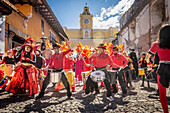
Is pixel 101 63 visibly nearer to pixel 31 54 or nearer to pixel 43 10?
pixel 31 54

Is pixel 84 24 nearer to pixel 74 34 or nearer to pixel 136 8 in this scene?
pixel 74 34

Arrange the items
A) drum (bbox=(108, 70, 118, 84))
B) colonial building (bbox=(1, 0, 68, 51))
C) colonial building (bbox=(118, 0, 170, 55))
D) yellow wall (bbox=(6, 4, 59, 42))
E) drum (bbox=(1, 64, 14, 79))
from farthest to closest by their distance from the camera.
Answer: colonial building (bbox=(118, 0, 170, 55)), yellow wall (bbox=(6, 4, 59, 42)), colonial building (bbox=(1, 0, 68, 51)), drum (bbox=(1, 64, 14, 79)), drum (bbox=(108, 70, 118, 84))

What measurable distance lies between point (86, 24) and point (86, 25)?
476 millimetres

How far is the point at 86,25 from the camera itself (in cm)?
5291

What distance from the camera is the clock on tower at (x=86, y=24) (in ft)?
172

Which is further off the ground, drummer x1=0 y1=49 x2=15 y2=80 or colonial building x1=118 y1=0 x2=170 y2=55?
colonial building x1=118 y1=0 x2=170 y2=55

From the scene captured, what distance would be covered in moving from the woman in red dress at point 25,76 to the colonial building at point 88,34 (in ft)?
153

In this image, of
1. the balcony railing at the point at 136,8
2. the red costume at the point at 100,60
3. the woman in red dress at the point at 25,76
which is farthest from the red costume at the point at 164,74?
the balcony railing at the point at 136,8

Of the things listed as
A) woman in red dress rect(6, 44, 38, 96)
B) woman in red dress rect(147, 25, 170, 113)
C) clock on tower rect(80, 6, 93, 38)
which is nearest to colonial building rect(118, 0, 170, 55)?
woman in red dress rect(147, 25, 170, 113)

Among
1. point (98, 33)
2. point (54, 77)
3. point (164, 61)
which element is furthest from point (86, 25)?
point (164, 61)

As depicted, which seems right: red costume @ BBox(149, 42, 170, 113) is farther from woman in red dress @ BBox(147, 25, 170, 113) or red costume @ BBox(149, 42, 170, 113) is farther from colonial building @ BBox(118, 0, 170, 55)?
colonial building @ BBox(118, 0, 170, 55)

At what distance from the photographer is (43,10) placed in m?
13.3

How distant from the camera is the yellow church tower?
2058 inches

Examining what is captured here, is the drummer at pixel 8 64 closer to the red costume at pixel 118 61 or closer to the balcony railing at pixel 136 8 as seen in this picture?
the red costume at pixel 118 61
